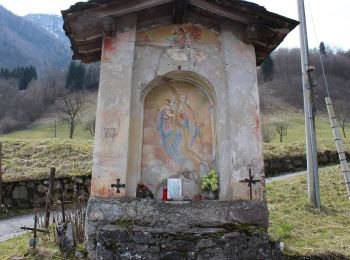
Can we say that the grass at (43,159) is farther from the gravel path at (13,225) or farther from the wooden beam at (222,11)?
the wooden beam at (222,11)

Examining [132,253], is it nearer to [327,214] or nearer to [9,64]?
[327,214]

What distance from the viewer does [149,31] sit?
24.5 feet

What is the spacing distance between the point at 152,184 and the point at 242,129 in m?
1.74

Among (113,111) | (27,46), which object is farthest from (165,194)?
(27,46)

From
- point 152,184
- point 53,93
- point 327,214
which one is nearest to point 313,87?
point 327,214

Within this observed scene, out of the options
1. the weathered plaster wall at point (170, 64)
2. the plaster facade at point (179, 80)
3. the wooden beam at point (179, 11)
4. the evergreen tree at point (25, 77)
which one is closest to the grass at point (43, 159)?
the weathered plaster wall at point (170, 64)

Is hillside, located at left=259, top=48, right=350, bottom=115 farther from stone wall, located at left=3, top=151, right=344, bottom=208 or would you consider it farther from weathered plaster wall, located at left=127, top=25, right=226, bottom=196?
weathered plaster wall, located at left=127, top=25, right=226, bottom=196

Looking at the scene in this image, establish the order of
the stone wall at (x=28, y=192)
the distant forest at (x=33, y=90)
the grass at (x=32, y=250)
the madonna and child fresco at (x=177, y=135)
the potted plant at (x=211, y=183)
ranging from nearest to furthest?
the potted plant at (x=211, y=183) < the madonna and child fresco at (x=177, y=135) < the grass at (x=32, y=250) < the stone wall at (x=28, y=192) < the distant forest at (x=33, y=90)

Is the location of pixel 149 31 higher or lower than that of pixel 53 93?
lower

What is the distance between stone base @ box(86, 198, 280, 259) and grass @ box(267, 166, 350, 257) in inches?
60.3

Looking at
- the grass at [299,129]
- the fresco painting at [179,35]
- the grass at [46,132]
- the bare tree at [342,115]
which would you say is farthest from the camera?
the grass at [46,132]

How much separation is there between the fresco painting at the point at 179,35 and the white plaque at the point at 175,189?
7.70 feet

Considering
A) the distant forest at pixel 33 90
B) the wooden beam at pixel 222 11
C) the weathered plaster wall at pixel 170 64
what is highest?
the distant forest at pixel 33 90

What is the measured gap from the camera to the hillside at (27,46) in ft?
358
